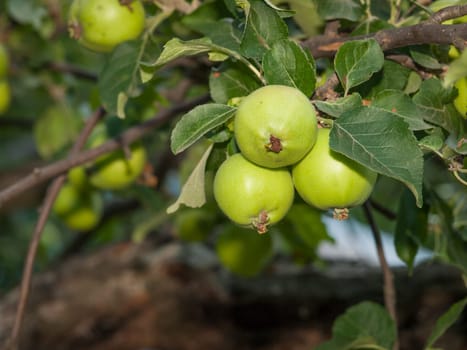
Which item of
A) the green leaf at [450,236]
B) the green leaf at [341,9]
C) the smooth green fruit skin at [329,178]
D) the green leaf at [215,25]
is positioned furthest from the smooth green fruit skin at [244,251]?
the smooth green fruit skin at [329,178]

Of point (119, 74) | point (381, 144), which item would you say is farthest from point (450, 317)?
point (119, 74)

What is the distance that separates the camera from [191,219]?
6.58 ft

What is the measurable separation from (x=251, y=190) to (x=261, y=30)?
0.22m

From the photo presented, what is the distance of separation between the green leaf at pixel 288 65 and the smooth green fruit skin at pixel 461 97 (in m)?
0.22

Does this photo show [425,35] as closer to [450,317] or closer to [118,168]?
[450,317]

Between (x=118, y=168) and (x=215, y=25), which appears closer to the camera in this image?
(x=215, y=25)

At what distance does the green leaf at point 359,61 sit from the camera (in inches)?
35.6

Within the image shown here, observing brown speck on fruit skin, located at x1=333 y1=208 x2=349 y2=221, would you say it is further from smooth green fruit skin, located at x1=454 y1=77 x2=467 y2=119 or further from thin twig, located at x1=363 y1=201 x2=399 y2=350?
thin twig, located at x1=363 y1=201 x2=399 y2=350

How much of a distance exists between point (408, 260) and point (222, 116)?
588mm

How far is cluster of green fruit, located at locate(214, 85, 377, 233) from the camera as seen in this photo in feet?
2.72

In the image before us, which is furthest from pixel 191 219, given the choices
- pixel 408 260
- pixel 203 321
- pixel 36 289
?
pixel 408 260

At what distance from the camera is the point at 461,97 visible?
3.25 feet

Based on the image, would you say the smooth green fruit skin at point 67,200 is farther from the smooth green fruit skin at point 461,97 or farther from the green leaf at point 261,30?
the smooth green fruit skin at point 461,97

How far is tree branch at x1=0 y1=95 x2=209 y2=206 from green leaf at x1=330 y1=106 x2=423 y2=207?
531 mm
